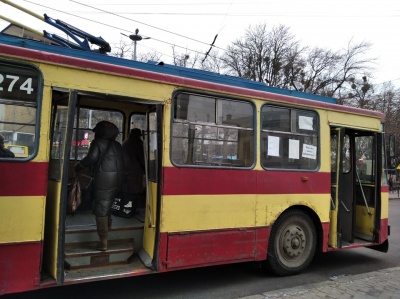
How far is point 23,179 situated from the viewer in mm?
3768

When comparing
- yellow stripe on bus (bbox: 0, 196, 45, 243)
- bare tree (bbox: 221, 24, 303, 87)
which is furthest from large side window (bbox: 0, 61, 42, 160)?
bare tree (bbox: 221, 24, 303, 87)

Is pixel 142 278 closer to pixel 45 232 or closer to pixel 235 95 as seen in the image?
pixel 45 232

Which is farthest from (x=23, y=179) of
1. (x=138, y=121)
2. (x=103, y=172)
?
(x=138, y=121)

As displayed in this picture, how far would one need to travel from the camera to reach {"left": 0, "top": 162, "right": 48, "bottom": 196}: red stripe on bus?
3.69 metres

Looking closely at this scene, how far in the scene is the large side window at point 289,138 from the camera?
5.48m

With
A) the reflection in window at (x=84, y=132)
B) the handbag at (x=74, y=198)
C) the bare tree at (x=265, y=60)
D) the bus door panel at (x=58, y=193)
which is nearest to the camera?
the bus door panel at (x=58, y=193)

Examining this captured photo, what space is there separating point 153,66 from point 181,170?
4.60 feet

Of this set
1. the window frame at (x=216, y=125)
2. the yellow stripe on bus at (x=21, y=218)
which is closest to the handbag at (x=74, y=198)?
the yellow stripe on bus at (x=21, y=218)

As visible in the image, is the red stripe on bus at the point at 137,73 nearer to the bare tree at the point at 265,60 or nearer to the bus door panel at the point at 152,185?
the bus door panel at the point at 152,185

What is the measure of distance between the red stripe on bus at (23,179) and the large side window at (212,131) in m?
1.53

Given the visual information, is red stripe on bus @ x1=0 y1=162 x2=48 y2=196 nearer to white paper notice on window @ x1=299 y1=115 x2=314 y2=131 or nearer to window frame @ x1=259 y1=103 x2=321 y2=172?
window frame @ x1=259 y1=103 x2=321 y2=172

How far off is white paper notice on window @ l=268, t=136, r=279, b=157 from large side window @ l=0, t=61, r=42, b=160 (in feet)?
10.3

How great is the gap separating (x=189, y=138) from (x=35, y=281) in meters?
2.35

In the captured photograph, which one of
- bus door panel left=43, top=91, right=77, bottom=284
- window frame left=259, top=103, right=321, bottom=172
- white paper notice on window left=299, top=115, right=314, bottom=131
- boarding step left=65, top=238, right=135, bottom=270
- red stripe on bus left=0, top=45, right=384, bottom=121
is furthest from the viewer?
white paper notice on window left=299, top=115, right=314, bottom=131
